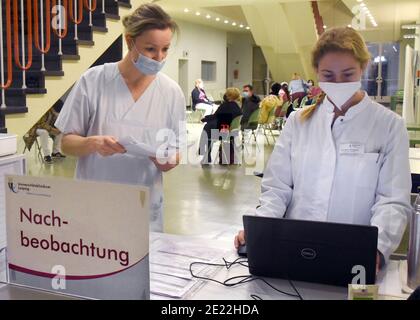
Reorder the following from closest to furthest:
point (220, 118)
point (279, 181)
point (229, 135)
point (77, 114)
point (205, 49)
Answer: point (279, 181) → point (77, 114) → point (205, 49) → point (220, 118) → point (229, 135)

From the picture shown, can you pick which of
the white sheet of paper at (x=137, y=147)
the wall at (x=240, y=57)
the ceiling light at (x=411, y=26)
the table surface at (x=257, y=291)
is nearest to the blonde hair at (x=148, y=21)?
the white sheet of paper at (x=137, y=147)

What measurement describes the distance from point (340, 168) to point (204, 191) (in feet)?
12.8

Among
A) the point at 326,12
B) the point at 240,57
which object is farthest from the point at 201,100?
the point at 326,12

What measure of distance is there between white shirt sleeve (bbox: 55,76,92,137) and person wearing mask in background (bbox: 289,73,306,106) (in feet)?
4.69

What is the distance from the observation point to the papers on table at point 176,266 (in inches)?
45.1

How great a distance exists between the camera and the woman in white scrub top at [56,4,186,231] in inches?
77.0

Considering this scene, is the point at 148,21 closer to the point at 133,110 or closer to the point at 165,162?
the point at 133,110

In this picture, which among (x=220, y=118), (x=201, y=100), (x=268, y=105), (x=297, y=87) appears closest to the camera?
(x=297, y=87)

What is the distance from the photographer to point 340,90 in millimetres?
1547

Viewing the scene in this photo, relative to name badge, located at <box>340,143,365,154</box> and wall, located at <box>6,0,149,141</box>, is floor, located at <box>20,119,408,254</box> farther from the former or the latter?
name badge, located at <box>340,143,365,154</box>

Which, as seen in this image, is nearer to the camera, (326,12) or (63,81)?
(63,81)

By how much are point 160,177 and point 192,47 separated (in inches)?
111
